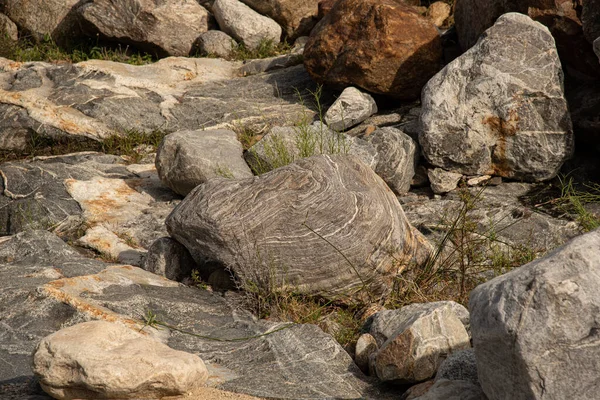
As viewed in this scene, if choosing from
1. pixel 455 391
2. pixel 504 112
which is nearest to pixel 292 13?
pixel 504 112

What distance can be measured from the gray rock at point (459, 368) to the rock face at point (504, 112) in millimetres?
3732

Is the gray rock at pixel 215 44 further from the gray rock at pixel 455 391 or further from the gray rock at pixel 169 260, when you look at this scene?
the gray rock at pixel 455 391

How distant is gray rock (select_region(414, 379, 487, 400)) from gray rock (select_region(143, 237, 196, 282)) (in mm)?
2623

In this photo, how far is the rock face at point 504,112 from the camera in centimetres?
759

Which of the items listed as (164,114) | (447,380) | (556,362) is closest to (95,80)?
(164,114)

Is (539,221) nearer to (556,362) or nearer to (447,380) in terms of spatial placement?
(447,380)

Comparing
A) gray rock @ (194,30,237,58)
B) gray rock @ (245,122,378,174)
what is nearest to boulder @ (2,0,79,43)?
gray rock @ (194,30,237,58)

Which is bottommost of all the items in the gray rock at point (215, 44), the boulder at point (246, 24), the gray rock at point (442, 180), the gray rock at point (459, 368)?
the gray rock at point (442, 180)

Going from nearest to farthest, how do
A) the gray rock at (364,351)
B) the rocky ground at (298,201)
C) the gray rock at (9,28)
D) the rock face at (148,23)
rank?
1. the rocky ground at (298,201)
2. the gray rock at (364,351)
3. the rock face at (148,23)
4. the gray rock at (9,28)

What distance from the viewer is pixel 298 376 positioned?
→ 448 cm

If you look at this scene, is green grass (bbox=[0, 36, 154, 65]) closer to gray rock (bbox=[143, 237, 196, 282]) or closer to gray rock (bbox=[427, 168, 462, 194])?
gray rock (bbox=[427, 168, 462, 194])

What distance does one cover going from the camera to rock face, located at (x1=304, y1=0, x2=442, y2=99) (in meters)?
8.73

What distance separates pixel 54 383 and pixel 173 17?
318 inches

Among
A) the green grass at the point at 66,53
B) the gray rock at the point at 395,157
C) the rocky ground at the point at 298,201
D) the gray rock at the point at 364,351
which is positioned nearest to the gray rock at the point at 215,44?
the rocky ground at the point at 298,201
